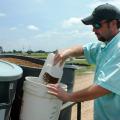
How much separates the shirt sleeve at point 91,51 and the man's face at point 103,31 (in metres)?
0.49

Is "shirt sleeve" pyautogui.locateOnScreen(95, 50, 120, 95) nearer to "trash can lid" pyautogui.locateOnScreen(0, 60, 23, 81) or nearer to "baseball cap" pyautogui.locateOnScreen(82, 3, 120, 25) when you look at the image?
"baseball cap" pyautogui.locateOnScreen(82, 3, 120, 25)

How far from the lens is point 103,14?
12.6 ft

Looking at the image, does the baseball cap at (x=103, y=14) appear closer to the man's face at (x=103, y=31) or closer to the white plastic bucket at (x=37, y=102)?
the man's face at (x=103, y=31)

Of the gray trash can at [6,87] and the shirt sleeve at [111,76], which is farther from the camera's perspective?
the shirt sleeve at [111,76]

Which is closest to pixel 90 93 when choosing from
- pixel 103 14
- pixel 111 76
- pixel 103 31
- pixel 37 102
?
pixel 111 76

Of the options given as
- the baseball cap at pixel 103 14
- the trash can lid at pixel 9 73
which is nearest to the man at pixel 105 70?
the baseball cap at pixel 103 14

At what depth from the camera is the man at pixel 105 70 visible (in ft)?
11.8

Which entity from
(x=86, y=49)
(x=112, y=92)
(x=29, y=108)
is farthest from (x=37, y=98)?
(x=86, y=49)

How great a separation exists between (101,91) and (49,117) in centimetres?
53

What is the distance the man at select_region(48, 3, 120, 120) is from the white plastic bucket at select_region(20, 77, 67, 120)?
0.07 meters

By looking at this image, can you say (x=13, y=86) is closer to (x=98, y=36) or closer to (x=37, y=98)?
(x=37, y=98)

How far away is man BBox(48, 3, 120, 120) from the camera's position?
361cm

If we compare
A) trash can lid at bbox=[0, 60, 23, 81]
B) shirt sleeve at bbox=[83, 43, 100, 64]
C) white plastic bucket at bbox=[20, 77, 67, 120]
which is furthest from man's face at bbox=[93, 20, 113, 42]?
trash can lid at bbox=[0, 60, 23, 81]

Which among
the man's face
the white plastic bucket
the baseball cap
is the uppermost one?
the baseball cap
